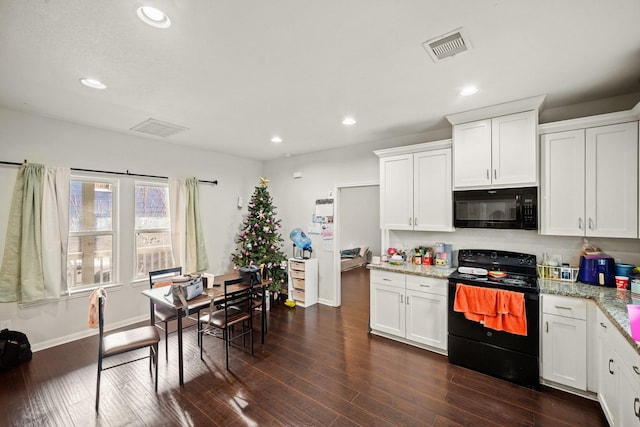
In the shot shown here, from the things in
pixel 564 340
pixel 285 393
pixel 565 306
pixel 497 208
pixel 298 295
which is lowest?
pixel 285 393

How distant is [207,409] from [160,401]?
1.48 feet

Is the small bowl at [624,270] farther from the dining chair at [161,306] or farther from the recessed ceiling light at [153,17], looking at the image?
the dining chair at [161,306]

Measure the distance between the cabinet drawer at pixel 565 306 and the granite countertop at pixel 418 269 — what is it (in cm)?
88

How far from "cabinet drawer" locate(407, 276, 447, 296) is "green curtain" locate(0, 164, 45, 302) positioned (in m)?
4.41

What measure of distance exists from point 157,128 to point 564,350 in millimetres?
5115

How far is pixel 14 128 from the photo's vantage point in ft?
10.3

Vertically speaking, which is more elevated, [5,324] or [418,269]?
[418,269]

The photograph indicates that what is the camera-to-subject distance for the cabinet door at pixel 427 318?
311 centimetres

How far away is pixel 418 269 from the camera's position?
3.40 m

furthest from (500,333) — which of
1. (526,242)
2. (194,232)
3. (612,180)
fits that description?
(194,232)

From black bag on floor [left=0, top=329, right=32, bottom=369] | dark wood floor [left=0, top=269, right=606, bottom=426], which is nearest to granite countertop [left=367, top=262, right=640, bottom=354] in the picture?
dark wood floor [left=0, top=269, right=606, bottom=426]

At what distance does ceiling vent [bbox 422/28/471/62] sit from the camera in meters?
1.81

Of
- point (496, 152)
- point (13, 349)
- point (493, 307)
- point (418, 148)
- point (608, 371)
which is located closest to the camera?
point (608, 371)

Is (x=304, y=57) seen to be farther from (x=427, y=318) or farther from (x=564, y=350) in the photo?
(x=564, y=350)
